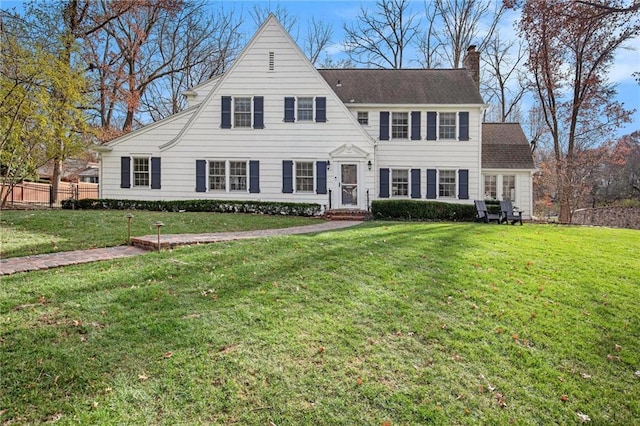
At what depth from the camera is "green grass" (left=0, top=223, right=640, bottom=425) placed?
332cm

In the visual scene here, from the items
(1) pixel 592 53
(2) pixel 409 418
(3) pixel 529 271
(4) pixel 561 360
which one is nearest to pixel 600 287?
(3) pixel 529 271

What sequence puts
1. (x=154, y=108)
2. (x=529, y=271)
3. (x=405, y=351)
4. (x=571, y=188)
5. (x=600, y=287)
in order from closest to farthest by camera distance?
(x=405, y=351), (x=600, y=287), (x=529, y=271), (x=571, y=188), (x=154, y=108)

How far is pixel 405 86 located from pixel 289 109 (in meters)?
6.64

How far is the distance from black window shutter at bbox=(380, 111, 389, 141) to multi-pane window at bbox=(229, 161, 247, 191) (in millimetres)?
6877

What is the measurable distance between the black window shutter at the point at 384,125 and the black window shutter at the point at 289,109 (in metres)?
4.50

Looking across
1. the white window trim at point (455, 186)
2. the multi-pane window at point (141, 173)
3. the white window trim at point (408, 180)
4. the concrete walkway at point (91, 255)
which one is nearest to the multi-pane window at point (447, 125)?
the white window trim at point (455, 186)

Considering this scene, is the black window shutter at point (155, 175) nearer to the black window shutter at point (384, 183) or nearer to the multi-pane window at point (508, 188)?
the black window shutter at point (384, 183)

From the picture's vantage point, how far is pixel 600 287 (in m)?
6.53

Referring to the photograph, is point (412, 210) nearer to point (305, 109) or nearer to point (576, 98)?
point (305, 109)

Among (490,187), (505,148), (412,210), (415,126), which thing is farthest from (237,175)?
(505,148)

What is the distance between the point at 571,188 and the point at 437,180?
298 inches

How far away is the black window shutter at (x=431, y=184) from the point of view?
1861cm

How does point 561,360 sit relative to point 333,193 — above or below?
below

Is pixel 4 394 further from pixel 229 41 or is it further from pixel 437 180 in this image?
pixel 229 41
